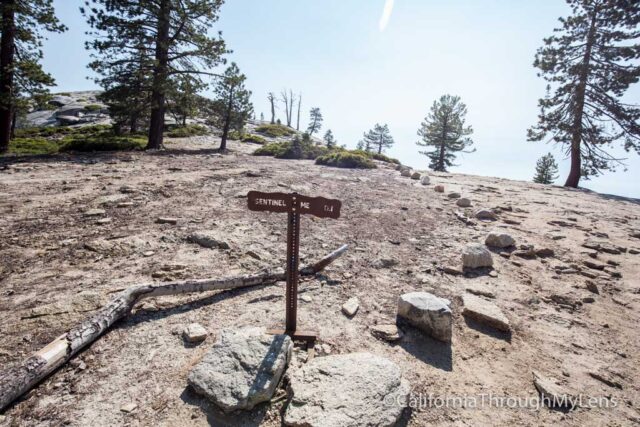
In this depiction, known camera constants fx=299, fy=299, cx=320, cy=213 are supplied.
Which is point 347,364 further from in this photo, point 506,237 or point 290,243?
point 506,237

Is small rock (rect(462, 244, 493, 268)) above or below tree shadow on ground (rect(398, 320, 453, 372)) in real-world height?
above

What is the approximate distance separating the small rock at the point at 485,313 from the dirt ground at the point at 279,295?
5.9 inches

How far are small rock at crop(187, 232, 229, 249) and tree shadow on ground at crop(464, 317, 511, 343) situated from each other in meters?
4.34

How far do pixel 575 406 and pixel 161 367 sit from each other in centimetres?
429

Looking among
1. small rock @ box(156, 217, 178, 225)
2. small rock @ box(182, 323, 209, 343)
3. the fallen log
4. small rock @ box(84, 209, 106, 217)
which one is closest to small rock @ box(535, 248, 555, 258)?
the fallen log

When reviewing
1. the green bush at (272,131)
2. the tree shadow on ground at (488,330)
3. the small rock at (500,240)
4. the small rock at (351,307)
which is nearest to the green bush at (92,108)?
the green bush at (272,131)

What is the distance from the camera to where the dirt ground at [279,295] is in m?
2.87

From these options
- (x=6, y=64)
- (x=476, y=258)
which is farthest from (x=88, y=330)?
(x=6, y=64)

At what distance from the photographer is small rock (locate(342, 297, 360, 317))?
419cm

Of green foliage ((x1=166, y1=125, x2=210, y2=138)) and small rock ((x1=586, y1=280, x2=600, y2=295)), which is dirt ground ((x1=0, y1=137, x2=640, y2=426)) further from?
green foliage ((x1=166, y1=125, x2=210, y2=138))

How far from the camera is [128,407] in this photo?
2.58 m

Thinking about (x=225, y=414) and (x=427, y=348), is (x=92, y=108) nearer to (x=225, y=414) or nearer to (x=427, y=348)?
(x=225, y=414)

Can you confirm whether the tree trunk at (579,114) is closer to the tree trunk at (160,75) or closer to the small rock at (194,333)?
the small rock at (194,333)

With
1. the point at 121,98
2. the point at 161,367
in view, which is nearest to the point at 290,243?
the point at 161,367
